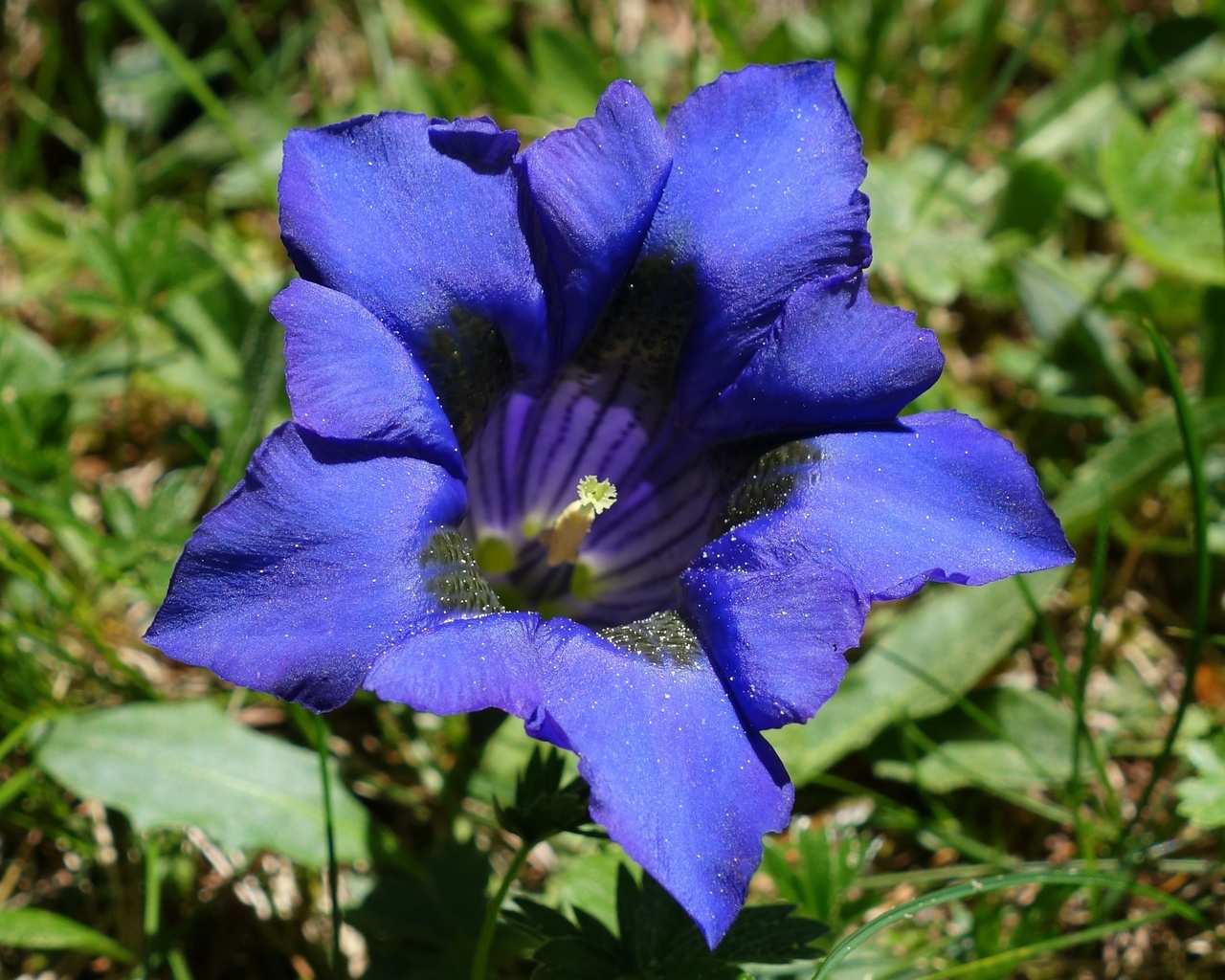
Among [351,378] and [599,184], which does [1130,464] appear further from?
[351,378]

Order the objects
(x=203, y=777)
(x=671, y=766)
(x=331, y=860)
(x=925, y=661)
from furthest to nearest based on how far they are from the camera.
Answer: (x=925, y=661), (x=203, y=777), (x=331, y=860), (x=671, y=766)

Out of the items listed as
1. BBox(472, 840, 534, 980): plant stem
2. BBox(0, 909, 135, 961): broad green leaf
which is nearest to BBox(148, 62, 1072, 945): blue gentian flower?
BBox(472, 840, 534, 980): plant stem

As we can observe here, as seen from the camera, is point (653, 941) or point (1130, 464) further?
point (1130, 464)

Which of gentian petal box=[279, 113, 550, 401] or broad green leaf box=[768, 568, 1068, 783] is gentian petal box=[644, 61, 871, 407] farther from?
broad green leaf box=[768, 568, 1068, 783]

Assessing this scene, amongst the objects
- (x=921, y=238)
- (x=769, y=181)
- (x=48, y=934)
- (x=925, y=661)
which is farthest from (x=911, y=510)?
(x=48, y=934)

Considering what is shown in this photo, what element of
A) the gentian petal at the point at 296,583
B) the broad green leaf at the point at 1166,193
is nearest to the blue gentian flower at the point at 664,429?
the gentian petal at the point at 296,583

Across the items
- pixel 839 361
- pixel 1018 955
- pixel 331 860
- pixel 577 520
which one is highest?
pixel 839 361
